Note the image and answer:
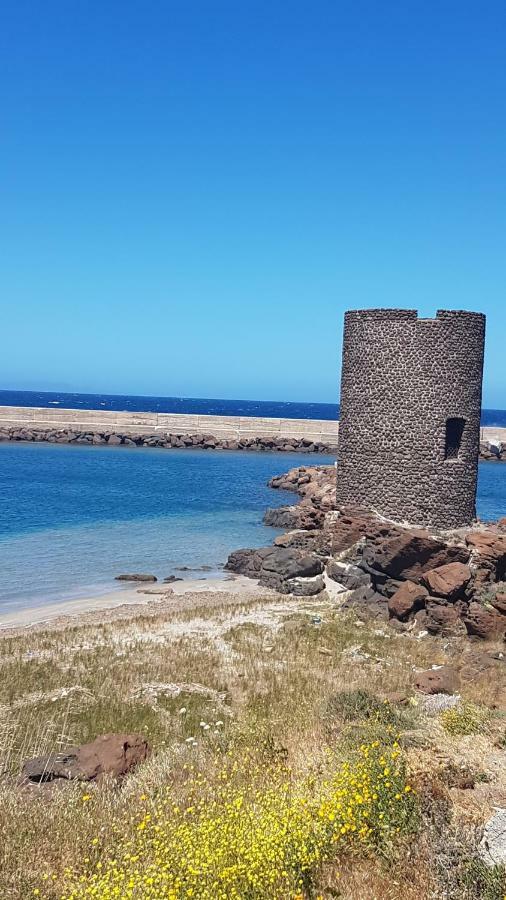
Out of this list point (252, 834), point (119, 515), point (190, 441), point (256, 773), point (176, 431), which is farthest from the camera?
point (176, 431)

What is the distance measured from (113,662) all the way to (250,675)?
2394 millimetres

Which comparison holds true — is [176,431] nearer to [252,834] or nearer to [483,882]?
[252,834]

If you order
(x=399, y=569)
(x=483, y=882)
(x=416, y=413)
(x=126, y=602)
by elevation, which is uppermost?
(x=416, y=413)

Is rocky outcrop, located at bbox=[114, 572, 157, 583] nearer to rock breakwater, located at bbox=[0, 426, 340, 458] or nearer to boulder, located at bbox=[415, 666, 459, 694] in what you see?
boulder, located at bbox=[415, 666, 459, 694]

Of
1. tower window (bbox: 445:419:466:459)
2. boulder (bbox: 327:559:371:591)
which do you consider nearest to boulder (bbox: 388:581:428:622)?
boulder (bbox: 327:559:371:591)

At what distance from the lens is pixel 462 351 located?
1862cm

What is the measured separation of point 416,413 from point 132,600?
8878mm

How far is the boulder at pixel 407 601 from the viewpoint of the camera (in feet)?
47.6

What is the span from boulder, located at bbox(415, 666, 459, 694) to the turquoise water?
989 cm

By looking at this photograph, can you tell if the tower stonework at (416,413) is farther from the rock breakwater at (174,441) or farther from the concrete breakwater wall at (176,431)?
the rock breakwater at (174,441)

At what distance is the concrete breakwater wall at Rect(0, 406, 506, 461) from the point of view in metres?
65.2

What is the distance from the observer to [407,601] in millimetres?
14586

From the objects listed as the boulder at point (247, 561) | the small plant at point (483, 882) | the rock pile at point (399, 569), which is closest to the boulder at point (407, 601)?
the rock pile at point (399, 569)

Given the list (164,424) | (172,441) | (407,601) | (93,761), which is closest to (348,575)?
(407,601)
